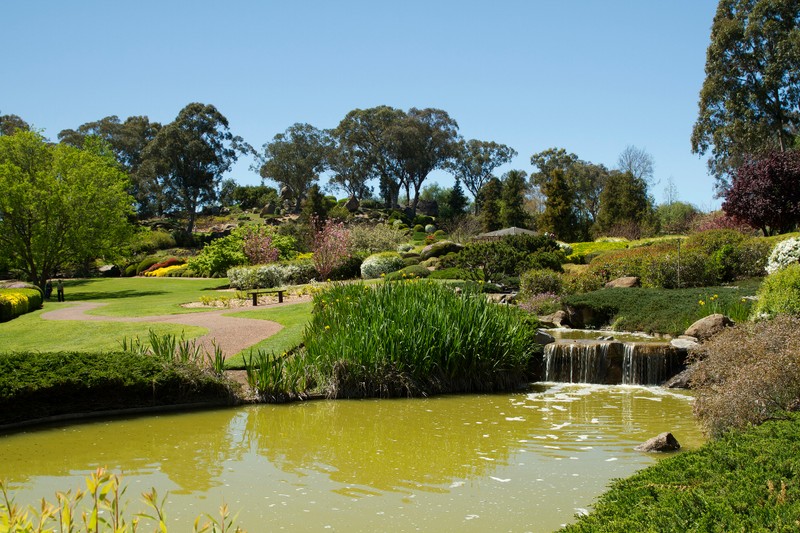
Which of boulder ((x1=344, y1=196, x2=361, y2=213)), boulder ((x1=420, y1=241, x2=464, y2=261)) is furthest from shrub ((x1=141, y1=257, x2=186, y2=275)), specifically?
boulder ((x1=344, y1=196, x2=361, y2=213))

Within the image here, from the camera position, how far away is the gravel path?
12977 millimetres

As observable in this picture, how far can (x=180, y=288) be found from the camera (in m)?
28.6

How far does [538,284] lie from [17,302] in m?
14.0

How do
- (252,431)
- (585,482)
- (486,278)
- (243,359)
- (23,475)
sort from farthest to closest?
(486,278)
(243,359)
(252,431)
(23,475)
(585,482)

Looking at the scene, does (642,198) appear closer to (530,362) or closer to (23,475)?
(530,362)

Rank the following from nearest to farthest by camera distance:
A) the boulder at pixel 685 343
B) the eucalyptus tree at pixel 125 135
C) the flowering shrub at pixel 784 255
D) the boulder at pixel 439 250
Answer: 1. the boulder at pixel 685 343
2. the flowering shrub at pixel 784 255
3. the boulder at pixel 439 250
4. the eucalyptus tree at pixel 125 135

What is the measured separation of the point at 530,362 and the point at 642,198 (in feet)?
125

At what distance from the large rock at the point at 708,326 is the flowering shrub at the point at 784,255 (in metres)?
5.27

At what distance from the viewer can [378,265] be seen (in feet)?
89.5

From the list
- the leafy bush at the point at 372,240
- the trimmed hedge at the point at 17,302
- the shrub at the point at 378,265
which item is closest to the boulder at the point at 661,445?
the trimmed hedge at the point at 17,302

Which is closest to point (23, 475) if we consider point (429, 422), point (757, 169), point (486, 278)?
point (429, 422)

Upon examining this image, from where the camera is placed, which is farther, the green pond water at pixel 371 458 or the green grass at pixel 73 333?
the green grass at pixel 73 333

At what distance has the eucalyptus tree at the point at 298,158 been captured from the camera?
75.9 metres

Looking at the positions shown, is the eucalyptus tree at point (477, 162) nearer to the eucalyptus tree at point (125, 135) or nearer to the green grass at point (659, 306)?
the eucalyptus tree at point (125, 135)
